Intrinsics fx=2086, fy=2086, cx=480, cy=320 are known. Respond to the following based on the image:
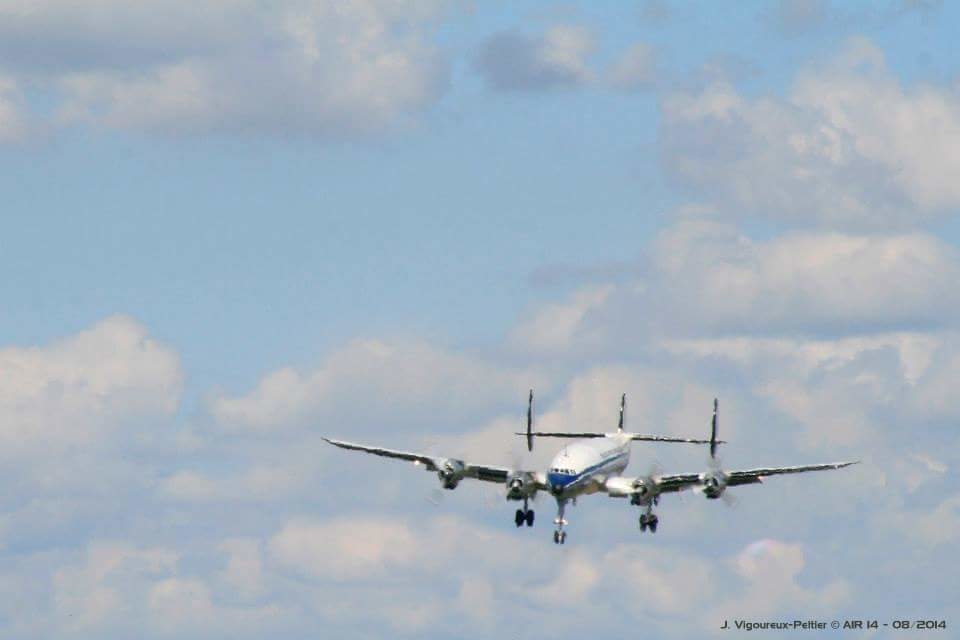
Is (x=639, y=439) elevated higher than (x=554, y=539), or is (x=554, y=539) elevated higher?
(x=639, y=439)

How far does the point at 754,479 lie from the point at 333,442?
123 feet

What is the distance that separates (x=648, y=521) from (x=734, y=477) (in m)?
9.73

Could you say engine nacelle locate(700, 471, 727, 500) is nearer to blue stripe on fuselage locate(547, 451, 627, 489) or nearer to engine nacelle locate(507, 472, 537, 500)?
blue stripe on fuselage locate(547, 451, 627, 489)

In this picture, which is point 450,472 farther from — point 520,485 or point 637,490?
point 637,490

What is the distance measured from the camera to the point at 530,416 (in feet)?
638

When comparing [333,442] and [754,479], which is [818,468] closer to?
[754,479]

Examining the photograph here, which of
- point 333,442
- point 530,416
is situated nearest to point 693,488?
point 530,416

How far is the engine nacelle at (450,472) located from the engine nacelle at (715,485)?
21.8 m

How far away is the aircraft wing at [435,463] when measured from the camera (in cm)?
18650

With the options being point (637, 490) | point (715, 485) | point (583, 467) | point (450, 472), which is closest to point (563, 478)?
point (583, 467)

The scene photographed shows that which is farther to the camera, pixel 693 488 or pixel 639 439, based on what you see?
pixel 639 439

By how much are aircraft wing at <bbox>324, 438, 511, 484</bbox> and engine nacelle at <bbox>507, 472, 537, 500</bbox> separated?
2.33 m

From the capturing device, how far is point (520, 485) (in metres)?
183

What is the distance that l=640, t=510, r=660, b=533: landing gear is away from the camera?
185875 mm
